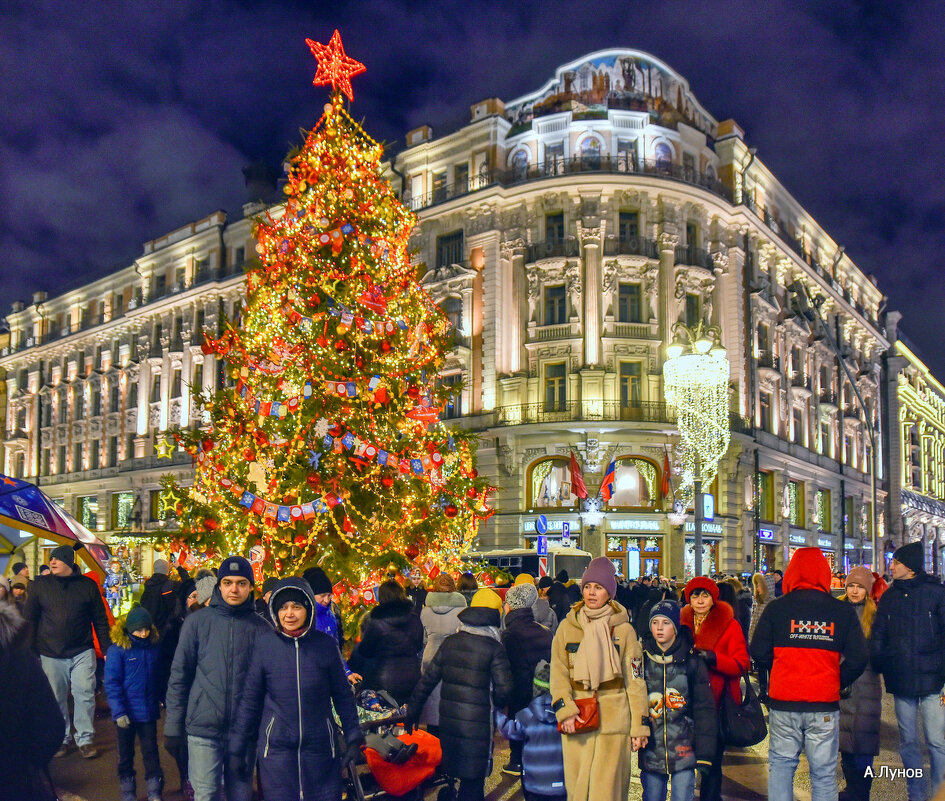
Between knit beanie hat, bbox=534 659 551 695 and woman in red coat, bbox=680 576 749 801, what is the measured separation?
1.03 m

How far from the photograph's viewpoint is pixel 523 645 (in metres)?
6.98

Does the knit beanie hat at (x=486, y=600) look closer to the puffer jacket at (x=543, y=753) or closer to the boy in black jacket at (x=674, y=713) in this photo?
the puffer jacket at (x=543, y=753)

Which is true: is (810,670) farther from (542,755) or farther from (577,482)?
(577,482)

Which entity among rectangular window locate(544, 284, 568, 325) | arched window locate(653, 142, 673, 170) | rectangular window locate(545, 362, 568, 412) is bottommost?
rectangular window locate(545, 362, 568, 412)

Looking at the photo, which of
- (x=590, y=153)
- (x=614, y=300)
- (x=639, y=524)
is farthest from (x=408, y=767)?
(x=590, y=153)

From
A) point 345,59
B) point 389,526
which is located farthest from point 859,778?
point 345,59

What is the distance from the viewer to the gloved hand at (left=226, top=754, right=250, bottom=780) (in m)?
5.11

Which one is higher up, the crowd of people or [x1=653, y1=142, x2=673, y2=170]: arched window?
[x1=653, y1=142, x2=673, y2=170]: arched window

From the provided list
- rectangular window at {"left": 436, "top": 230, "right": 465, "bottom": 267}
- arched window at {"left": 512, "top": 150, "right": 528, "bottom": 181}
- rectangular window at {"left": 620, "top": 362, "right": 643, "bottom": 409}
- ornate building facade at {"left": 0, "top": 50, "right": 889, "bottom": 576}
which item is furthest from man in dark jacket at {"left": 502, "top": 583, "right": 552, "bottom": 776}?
arched window at {"left": 512, "top": 150, "right": 528, "bottom": 181}

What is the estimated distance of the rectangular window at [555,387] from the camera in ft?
110

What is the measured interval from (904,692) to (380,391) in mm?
8790

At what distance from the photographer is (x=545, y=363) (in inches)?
1355

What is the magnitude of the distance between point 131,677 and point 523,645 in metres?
3.04

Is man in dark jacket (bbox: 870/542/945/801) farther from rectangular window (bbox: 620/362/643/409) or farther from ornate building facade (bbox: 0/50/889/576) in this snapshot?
rectangular window (bbox: 620/362/643/409)
